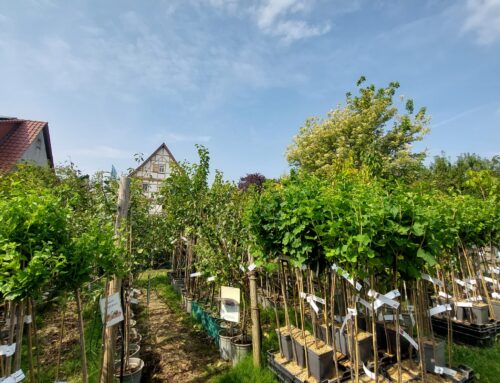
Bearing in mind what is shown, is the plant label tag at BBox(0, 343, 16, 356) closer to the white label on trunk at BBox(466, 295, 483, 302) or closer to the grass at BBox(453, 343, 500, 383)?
the grass at BBox(453, 343, 500, 383)

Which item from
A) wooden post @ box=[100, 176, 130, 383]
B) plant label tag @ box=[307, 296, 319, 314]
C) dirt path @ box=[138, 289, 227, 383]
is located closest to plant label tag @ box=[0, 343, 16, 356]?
wooden post @ box=[100, 176, 130, 383]

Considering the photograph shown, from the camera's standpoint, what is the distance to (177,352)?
14.7 ft

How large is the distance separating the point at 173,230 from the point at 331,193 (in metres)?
3.09

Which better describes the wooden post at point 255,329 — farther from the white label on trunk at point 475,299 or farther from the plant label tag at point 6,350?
the white label on trunk at point 475,299

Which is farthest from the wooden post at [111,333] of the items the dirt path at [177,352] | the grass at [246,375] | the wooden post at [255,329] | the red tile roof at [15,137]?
the red tile roof at [15,137]

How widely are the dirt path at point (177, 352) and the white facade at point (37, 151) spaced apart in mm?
12590

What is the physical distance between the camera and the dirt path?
3904 mm

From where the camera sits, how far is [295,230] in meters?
2.89

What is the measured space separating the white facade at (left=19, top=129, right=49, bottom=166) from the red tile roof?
293mm

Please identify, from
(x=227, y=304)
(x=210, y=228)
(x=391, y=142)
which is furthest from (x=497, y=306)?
(x=391, y=142)

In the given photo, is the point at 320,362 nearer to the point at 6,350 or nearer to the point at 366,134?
the point at 6,350

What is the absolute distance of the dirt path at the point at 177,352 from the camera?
390 centimetres

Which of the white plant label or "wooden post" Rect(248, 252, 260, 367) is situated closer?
the white plant label

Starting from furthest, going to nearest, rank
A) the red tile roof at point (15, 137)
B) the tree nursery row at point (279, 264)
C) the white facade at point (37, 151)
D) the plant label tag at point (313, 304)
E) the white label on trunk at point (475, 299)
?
the white facade at point (37, 151)
the red tile roof at point (15, 137)
the white label on trunk at point (475, 299)
the plant label tag at point (313, 304)
the tree nursery row at point (279, 264)
